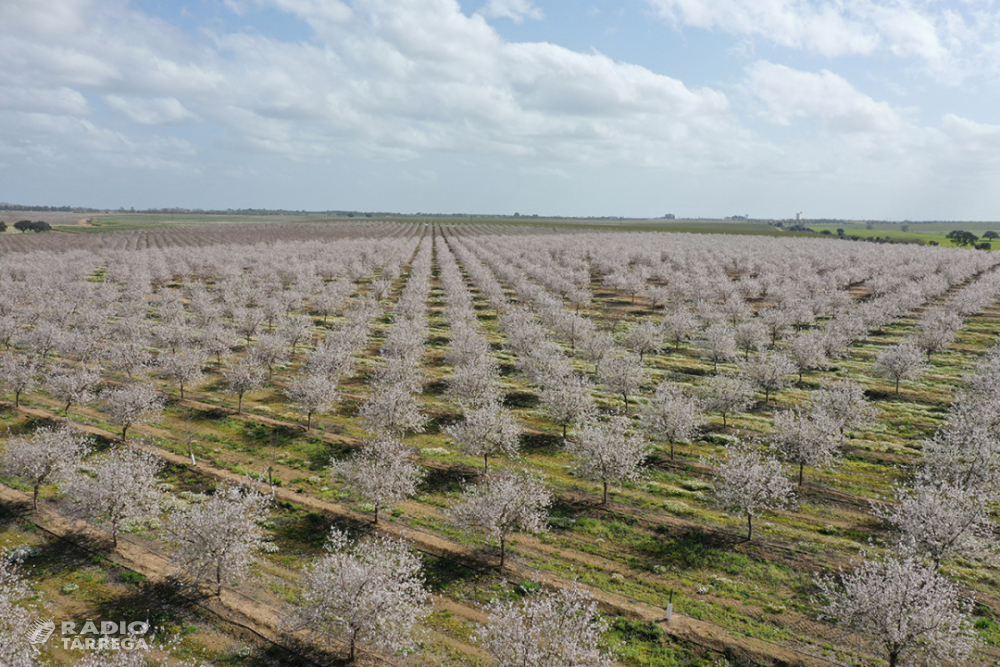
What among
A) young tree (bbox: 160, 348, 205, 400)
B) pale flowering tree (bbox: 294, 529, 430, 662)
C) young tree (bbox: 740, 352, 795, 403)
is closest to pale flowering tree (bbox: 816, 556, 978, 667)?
pale flowering tree (bbox: 294, 529, 430, 662)

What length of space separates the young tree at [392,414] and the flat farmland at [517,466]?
211mm

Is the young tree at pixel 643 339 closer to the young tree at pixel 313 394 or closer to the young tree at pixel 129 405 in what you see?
the young tree at pixel 313 394

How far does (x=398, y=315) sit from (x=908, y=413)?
2825 inches

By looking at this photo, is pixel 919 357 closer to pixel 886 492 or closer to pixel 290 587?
pixel 886 492

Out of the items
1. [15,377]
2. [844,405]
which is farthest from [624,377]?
[15,377]

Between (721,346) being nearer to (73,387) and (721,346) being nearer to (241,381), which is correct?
(241,381)

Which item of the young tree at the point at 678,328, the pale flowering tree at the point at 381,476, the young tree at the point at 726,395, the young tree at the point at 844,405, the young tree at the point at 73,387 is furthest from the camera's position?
the young tree at the point at 678,328

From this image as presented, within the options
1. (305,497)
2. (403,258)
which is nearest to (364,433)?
(305,497)

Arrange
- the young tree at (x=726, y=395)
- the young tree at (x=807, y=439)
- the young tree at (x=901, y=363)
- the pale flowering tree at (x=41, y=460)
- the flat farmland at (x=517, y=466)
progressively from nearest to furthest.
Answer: the flat farmland at (x=517, y=466), the pale flowering tree at (x=41, y=460), the young tree at (x=807, y=439), the young tree at (x=726, y=395), the young tree at (x=901, y=363)

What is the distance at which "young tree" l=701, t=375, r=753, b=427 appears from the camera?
1933 inches

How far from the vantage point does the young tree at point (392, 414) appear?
147 feet
